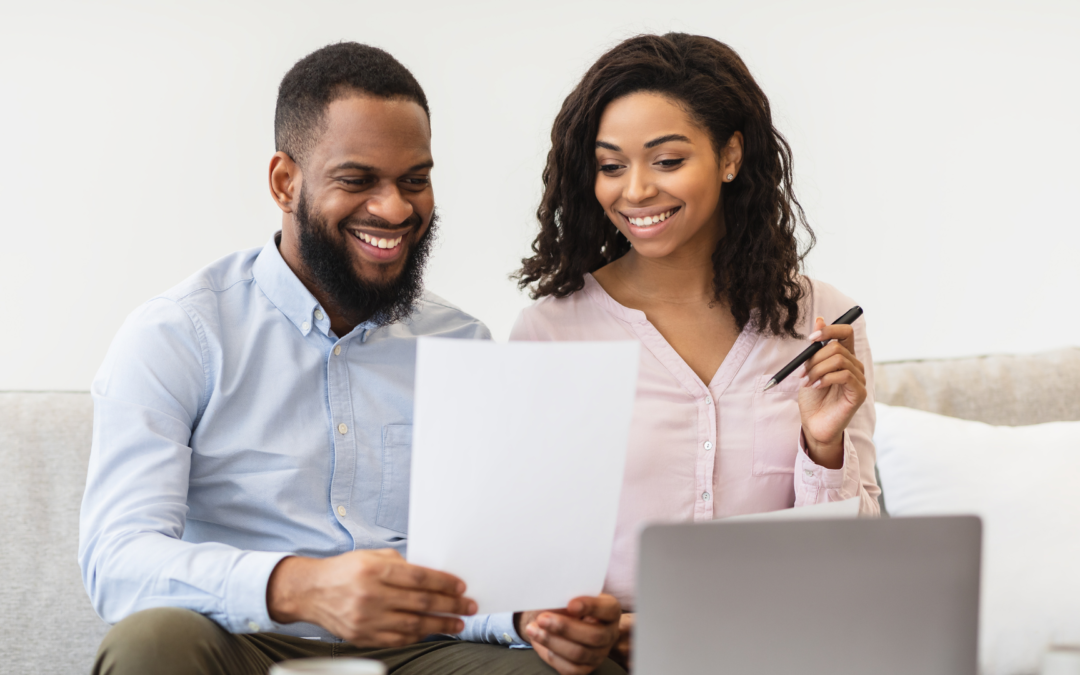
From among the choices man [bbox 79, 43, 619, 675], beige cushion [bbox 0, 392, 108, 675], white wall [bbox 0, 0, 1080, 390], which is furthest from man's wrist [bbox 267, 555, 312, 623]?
white wall [bbox 0, 0, 1080, 390]

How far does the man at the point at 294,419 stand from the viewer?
42.8 inches

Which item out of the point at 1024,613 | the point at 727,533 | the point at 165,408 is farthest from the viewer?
the point at 1024,613

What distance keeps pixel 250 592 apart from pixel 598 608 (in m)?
0.41

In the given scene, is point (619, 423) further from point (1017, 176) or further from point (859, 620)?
point (1017, 176)

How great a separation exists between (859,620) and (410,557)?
43cm

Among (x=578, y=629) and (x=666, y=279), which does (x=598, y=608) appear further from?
(x=666, y=279)

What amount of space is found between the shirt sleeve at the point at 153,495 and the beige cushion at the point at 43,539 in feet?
1.44

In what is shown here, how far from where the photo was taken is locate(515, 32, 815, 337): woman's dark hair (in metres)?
1.54

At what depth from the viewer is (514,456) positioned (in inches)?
34.3

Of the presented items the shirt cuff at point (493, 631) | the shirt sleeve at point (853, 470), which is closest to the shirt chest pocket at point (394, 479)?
the shirt cuff at point (493, 631)

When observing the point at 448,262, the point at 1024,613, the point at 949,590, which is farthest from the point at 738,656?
the point at 448,262

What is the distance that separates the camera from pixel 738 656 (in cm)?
69

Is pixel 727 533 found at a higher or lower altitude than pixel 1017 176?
lower

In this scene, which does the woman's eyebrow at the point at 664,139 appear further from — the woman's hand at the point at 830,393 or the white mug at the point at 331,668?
the white mug at the point at 331,668
